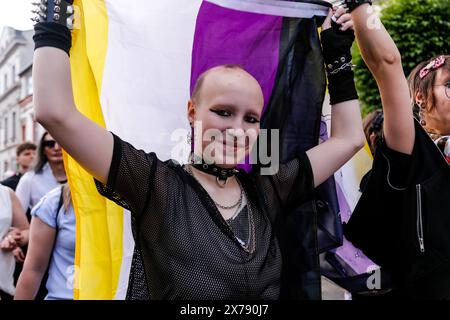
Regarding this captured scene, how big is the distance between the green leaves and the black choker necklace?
25.1 ft

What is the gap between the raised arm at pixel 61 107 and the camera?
1.42 m

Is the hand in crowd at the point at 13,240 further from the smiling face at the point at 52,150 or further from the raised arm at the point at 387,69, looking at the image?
the raised arm at the point at 387,69

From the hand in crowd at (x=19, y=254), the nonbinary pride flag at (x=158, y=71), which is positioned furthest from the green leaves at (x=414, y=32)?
the nonbinary pride flag at (x=158, y=71)

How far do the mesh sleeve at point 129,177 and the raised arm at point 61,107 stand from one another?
0.03 meters

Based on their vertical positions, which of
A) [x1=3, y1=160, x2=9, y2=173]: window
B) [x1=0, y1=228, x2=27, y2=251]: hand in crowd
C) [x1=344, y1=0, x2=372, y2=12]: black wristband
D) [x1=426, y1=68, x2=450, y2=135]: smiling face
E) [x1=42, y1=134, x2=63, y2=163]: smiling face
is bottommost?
[x1=0, y1=228, x2=27, y2=251]: hand in crowd

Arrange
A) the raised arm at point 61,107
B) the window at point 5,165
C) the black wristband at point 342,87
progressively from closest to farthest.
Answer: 1. the raised arm at point 61,107
2. the black wristband at point 342,87
3. the window at point 5,165

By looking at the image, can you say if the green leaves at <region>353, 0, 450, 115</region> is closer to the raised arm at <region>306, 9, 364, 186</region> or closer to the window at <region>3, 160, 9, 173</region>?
the raised arm at <region>306, 9, 364, 186</region>

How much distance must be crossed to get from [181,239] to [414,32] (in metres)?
8.53

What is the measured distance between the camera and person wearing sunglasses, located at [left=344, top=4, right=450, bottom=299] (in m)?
1.68

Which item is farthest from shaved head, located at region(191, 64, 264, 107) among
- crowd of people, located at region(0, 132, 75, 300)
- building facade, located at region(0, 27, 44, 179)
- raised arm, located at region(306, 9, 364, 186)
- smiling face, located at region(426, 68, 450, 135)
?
building facade, located at region(0, 27, 44, 179)

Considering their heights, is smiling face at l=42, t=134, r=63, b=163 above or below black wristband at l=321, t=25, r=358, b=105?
above

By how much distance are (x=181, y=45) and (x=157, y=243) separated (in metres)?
0.78

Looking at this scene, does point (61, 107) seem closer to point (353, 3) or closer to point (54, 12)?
point (54, 12)
